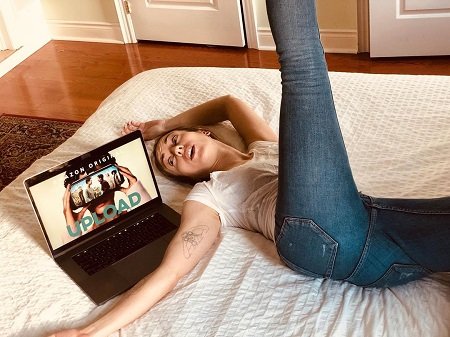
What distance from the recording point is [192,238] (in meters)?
1.38

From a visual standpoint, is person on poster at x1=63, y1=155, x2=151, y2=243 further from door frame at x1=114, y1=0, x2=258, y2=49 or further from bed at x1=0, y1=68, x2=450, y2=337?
door frame at x1=114, y1=0, x2=258, y2=49

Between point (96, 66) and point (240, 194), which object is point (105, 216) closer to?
point (240, 194)

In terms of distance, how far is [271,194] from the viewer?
4.72 ft

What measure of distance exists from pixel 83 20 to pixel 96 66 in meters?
0.42

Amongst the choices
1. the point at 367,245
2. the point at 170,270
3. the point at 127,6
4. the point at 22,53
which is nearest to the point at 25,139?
the point at 22,53

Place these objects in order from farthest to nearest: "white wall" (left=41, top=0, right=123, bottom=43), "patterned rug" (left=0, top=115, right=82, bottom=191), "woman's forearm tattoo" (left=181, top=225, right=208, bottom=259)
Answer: "white wall" (left=41, top=0, right=123, bottom=43) < "patterned rug" (left=0, top=115, right=82, bottom=191) < "woman's forearm tattoo" (left=181, top=225, right=208, bottom=259)

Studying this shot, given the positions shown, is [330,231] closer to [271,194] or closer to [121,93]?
[271,194]

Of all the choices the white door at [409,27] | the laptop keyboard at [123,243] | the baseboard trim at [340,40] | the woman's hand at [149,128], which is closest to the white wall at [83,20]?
the baseboard trim at [340,40]

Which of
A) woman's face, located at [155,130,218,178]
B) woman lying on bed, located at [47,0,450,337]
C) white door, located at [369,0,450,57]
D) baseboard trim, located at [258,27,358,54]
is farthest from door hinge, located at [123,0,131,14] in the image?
woman lying on bed, located at [47,0,450,337]

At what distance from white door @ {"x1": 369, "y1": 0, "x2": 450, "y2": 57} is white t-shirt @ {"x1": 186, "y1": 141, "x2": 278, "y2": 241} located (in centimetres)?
165

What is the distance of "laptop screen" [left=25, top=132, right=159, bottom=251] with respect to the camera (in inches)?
55.4

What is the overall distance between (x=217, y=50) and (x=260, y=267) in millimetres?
2186

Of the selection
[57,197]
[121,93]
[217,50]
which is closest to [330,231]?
[57,197]

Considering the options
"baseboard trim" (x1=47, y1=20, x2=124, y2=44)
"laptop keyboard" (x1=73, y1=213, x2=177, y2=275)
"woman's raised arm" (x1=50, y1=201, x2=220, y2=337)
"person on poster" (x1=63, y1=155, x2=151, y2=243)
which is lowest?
"baseboard trim" (x1=47, y1=20, x2=124, y2=44)
